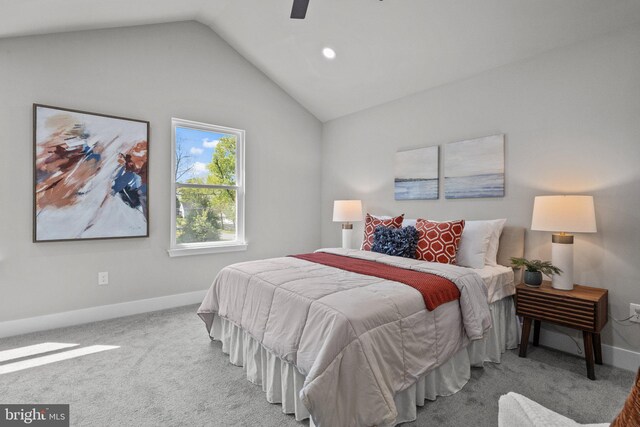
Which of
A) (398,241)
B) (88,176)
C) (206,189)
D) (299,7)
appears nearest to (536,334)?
(398,241)

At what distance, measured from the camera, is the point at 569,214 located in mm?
2311

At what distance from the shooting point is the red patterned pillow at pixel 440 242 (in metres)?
2.79

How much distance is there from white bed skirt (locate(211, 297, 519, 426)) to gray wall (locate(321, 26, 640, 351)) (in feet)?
2.38

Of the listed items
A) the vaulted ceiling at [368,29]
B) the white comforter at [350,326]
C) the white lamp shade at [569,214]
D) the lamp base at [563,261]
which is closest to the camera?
the white comforter at [350,326]

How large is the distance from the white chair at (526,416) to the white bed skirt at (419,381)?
933 mm

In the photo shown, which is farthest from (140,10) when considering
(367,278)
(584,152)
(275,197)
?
(584,152)

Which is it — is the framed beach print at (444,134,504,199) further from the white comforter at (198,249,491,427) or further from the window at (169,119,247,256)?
the window at (169,119,247,256)

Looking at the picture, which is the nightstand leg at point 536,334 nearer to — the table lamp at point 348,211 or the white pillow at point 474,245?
the white pillow at point 474,245

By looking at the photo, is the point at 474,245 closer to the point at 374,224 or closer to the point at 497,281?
the point at 497,281

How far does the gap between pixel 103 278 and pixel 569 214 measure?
13.5 feet

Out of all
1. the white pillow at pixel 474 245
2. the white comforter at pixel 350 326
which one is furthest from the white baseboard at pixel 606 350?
the white comforter at pixel 350 326

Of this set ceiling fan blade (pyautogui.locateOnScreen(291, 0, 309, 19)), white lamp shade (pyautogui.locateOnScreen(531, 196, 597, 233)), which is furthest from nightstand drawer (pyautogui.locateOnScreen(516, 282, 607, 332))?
ceiling fan blade (pyautogui.locateOnScreen(291, 0, 309, 19))

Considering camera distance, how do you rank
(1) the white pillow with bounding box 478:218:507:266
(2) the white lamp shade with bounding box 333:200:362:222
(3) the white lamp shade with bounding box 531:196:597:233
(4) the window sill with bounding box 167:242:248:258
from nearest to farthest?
(3) the white lamp shade with bounding box 531:196:597:233 → (1) the white pillow with bounding box 478:218:507:266 → (4) the window sill with bounding box 167:242:248:258 → (2) the white lamp shade with bounding box 333:200:362:222

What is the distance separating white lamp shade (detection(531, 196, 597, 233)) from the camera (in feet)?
7.47
